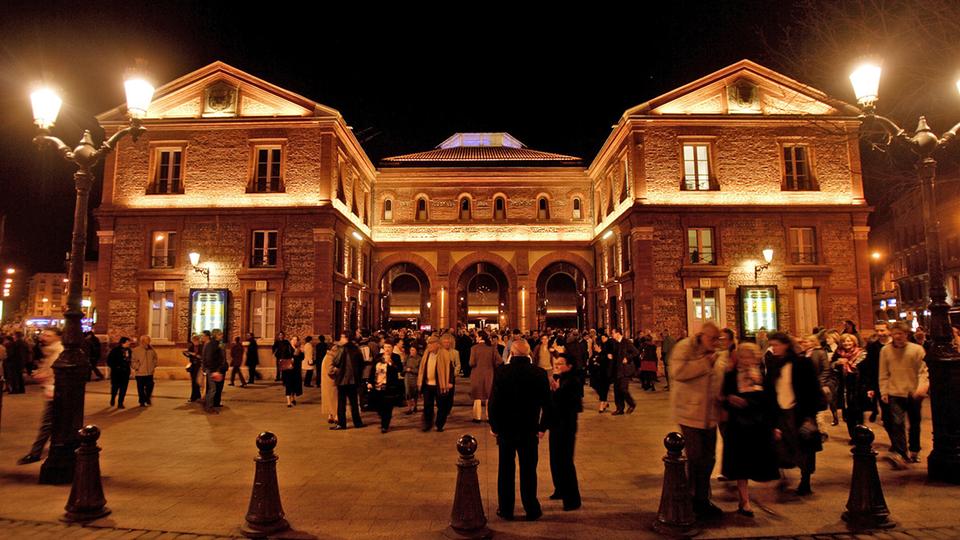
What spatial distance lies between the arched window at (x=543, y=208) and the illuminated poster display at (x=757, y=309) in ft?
43.2

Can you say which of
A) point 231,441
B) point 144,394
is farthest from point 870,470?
point 144,394

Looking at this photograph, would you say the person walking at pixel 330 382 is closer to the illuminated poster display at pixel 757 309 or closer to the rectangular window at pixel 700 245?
the rectangular window at pixel 700 245

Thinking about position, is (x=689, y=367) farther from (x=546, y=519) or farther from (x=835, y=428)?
(x=835, y=428)

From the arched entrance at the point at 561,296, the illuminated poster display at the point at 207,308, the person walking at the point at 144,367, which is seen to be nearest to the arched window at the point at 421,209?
the arched entrance at the point at 561,296

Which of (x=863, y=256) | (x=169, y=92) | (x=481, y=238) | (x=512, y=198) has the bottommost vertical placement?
(x=863, y=256)

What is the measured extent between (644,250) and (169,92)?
2226 cm

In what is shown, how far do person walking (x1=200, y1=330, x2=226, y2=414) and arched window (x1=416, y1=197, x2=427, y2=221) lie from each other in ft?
73.1

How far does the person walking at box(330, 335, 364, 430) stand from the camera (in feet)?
36.5

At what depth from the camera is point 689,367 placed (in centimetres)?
588

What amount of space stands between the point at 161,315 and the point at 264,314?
447 centimetres

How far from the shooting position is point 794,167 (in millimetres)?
26641

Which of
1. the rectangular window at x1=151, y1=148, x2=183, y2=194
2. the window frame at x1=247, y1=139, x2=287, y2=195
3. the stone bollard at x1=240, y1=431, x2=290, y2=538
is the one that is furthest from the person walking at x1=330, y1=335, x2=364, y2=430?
the rectangular window at x1=151, y1=148, x2=183, y2=194

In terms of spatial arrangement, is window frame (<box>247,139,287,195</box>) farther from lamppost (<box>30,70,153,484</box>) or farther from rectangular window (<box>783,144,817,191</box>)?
rectangular window (<box>783,144,817,191</box>)

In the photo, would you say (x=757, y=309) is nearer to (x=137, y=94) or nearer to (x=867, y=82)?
(x=867, y=82)
